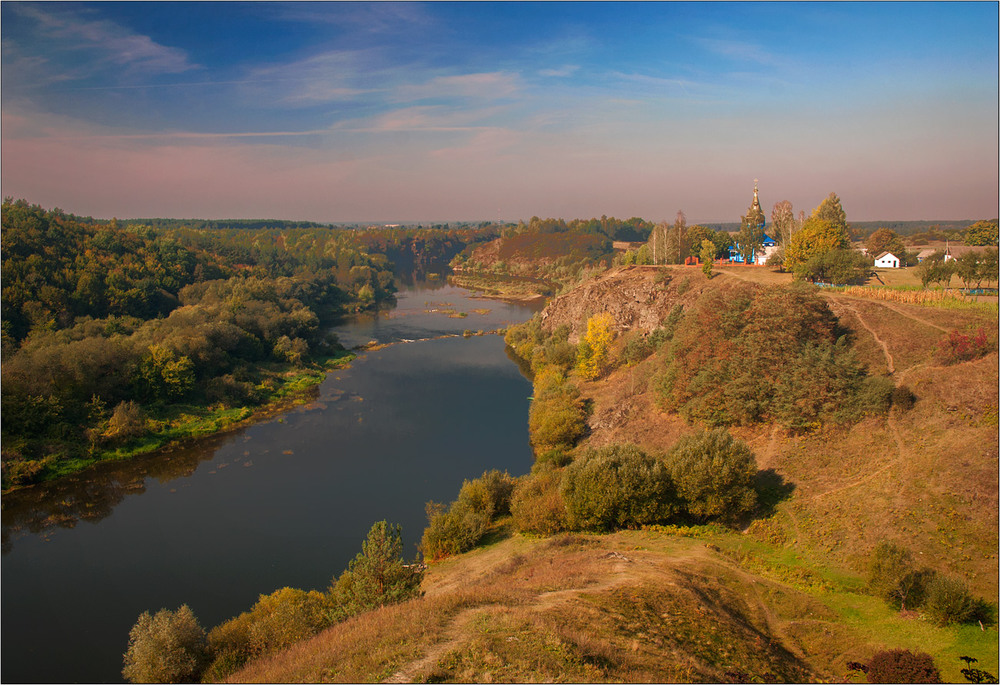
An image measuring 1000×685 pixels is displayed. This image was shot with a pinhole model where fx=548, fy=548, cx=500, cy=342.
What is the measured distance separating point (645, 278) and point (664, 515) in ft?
113

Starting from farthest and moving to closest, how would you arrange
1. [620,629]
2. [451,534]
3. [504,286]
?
[504,286] → [451,534] → [620,629]

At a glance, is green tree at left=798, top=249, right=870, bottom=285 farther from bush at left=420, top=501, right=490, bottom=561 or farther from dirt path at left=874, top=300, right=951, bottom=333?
bush at left=420, top=501, right=490, bottom=561

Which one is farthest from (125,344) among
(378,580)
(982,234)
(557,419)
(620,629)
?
(982,234)

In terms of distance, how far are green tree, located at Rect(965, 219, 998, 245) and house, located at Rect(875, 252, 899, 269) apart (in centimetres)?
562

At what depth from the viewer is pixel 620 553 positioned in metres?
19.8

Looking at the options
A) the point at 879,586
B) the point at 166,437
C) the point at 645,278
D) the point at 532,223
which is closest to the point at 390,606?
the point at 879,586

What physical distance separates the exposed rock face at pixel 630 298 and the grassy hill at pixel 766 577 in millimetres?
18588

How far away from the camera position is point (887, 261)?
45.7 metres

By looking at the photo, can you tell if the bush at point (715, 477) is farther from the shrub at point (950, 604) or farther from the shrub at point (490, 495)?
the shrub at point (490, 495)

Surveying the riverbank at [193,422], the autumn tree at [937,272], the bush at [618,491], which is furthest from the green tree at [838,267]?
the riverbank at [193,422]

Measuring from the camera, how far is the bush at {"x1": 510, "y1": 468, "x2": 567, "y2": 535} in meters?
23.7

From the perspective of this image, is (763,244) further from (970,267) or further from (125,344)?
(125,344)

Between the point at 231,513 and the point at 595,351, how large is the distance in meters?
29.8

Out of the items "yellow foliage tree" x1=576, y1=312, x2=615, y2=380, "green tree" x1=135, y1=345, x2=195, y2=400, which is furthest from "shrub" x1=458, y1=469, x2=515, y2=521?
"green tree" x1=135, y1=345, x2=195, y2=400
